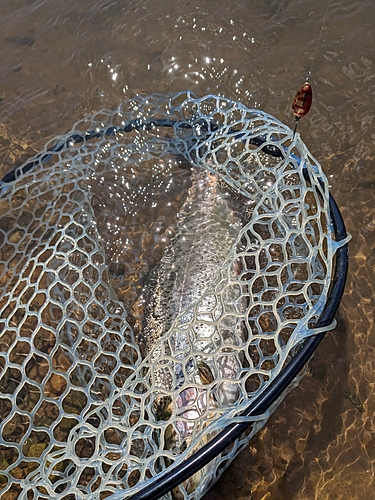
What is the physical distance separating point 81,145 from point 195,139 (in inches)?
35.2

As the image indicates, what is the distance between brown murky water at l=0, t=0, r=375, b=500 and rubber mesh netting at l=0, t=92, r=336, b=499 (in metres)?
0.40

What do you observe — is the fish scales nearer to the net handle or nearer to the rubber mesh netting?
the rubber mesh netting

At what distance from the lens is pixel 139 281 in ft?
11.3

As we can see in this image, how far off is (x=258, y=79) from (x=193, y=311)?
2676mm

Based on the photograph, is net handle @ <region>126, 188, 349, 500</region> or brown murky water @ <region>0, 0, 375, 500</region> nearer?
net handle @ <region>126, 188, 349, 500</region>

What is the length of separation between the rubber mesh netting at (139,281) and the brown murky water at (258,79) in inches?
15.9

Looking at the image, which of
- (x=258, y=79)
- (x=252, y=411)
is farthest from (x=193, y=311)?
(x=258, y=79)

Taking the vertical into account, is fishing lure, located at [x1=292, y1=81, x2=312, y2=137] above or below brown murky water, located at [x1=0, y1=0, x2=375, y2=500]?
above

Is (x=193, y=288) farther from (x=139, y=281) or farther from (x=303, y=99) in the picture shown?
(x=303, y=99)

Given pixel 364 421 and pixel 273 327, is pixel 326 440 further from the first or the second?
pixel 273 327

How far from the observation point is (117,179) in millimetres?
3875

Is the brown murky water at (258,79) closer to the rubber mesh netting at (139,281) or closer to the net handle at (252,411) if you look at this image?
the rubber mesh netting at (139,281)

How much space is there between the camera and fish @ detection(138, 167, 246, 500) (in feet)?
7.68

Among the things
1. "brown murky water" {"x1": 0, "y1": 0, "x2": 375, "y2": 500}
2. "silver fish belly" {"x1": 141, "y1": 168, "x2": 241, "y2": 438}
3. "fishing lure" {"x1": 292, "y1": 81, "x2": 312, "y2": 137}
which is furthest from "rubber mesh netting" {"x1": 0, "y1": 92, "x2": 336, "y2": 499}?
"brown murky water" {"x1": 0, "y1": 0, "x2": 375, "y2": 500}
